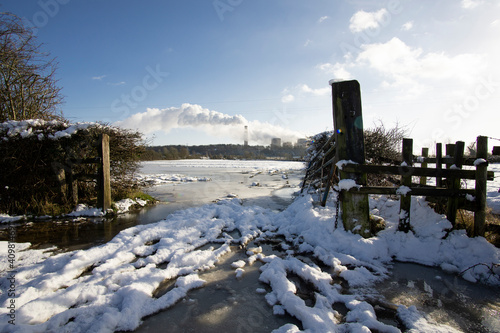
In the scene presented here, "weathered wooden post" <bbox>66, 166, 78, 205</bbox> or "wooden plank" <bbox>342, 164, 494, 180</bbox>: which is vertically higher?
"wooden plank" <bbox>342, 164, 494, 180</bbox>

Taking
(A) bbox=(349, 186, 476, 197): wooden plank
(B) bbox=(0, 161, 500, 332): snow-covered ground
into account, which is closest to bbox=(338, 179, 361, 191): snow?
(A) bbox=(349, 186, 476, 197): wooden plank

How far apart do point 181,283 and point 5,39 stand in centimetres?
1173

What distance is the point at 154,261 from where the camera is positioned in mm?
3617

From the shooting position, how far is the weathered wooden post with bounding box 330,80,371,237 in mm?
4152

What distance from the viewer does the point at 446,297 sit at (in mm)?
2691

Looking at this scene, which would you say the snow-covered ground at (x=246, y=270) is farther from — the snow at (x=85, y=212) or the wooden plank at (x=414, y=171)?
the snow at (x=85, y=212)

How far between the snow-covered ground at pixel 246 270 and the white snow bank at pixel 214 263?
13 millimetres

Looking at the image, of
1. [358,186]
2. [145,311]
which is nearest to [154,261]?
[145,311]

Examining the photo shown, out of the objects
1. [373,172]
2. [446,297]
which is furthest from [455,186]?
[446,297]

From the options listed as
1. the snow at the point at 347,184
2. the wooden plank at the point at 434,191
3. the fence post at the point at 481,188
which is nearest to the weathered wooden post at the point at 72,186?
the snow at the point at 347,184

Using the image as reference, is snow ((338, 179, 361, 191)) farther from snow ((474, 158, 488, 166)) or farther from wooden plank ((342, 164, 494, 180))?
snow ((474, 158, 488, 166))

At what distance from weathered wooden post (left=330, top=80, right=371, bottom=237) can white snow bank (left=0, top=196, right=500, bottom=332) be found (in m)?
0.30

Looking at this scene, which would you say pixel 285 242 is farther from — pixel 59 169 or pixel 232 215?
pixel 59 169

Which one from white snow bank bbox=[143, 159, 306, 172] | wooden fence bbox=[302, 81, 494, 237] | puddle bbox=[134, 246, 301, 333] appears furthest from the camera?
white snow bank bbox=[143, 159, 306, 172]
